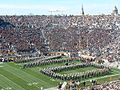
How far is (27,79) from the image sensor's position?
37.1 meters

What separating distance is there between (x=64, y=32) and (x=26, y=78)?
3324 cm

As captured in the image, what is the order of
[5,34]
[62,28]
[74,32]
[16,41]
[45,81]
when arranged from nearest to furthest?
[45,81]
[16,41]
[5,34]
[74,32]
[62,28]

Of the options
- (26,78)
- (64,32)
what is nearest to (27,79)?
(26,78)

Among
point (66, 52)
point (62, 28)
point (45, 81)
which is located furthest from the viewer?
point (62, 28)

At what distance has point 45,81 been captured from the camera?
36.1 m

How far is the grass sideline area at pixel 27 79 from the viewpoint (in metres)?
34.4

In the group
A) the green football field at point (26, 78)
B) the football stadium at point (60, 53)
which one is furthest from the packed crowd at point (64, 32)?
the green football field at point (26, 78)

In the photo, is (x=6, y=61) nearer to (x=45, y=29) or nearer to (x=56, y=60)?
(x=56, y=60)

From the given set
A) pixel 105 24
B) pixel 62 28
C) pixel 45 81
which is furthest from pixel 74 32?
pixel 45 81

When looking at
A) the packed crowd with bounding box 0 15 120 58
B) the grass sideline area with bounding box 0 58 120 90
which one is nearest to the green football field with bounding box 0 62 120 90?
the grass sideline area with bounding box 0 58 120 90

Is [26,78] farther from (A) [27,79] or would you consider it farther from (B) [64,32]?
(B) [64,32]

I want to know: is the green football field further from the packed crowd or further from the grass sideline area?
the packed crowd

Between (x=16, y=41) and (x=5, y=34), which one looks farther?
(x=5, y=34)

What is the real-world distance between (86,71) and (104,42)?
22261 mm
